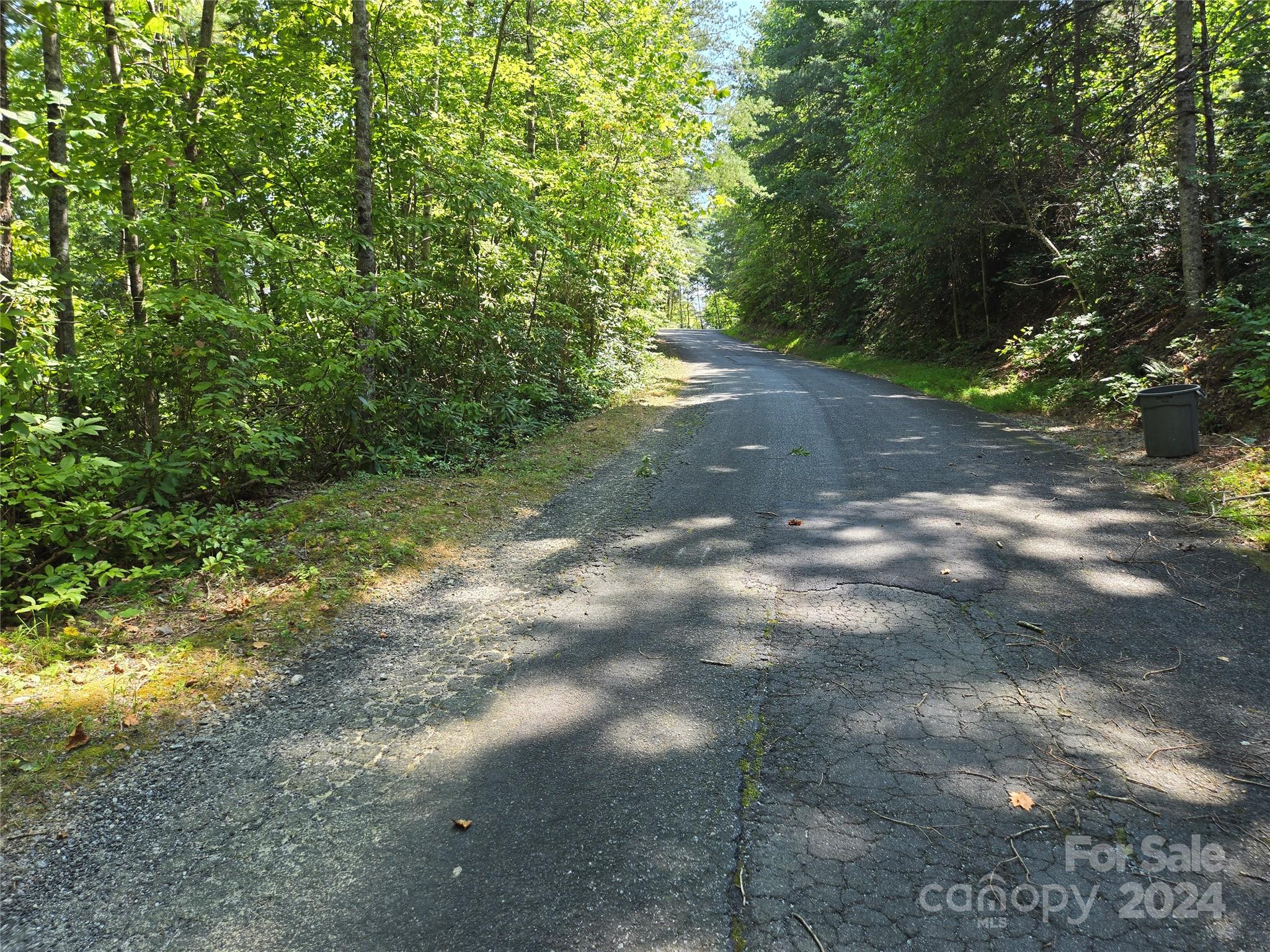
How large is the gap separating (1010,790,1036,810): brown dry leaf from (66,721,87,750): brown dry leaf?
3.96 meters

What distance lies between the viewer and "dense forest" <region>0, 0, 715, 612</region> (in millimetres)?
4328

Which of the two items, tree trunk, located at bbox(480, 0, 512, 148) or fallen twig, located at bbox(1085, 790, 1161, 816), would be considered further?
tree trunk, located at bbox(480, 0, 512, 148)

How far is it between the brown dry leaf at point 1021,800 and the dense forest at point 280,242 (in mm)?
4745

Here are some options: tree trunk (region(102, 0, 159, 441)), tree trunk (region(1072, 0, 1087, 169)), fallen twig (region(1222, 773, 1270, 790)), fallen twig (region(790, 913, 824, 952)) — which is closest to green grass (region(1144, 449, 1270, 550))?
fallen twig (region(1222, 773, 1270, 790))

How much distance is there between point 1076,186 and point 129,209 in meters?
14.4

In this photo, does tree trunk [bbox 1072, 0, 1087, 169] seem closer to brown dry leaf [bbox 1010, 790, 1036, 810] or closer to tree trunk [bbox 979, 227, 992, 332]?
tree trunk [bbox 979, 227, 992, 332]

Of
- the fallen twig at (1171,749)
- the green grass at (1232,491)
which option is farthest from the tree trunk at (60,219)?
the green grass at (1232,491)

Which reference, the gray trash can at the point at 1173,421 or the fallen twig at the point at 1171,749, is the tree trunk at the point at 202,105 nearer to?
the fallen twig at the point at 1171,749

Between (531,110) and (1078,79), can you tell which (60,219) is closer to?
(531,110)

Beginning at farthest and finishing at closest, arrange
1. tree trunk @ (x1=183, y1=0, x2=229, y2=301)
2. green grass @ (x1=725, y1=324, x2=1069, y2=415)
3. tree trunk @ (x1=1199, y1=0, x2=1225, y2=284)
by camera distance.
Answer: green grass @ (x1=725, y1=324, x2=1069, y2=415), tree trunk @ (x1=1199, y1=0, x2=1225, y2=284), tree trunk @ (x1=183, y1=0, x2=229, y2=301)

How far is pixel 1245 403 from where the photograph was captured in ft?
25.1

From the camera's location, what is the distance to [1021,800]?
255 centimetres

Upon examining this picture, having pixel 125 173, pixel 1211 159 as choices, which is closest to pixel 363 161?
pixel 125 173

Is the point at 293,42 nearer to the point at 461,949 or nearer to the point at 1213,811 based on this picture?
the point at 461,949
